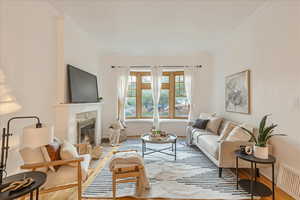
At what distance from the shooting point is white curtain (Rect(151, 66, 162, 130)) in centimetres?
486

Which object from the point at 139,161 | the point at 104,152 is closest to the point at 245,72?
the point at 139,161

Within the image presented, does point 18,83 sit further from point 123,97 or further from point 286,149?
point 286,149

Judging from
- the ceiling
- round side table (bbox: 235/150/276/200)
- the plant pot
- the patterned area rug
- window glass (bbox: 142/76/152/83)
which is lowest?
the patterned area rug

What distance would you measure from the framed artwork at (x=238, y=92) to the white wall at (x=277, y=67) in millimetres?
110

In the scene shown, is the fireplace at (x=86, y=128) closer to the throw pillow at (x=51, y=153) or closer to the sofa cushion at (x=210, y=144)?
the throw pillow at (x=51, y=153)

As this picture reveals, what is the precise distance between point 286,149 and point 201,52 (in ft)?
11.8

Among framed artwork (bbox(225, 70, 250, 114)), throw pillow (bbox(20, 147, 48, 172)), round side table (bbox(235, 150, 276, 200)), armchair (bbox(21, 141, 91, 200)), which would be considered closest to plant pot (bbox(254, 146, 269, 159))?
round side table (bbox(235, 150, 276, 200))

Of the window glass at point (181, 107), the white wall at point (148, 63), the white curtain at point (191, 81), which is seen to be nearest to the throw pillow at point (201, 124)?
the white curtain at point (191, 81)

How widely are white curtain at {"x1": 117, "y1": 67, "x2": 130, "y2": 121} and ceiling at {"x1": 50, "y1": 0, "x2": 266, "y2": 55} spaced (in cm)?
92

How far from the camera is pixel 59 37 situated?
→ 264 cm

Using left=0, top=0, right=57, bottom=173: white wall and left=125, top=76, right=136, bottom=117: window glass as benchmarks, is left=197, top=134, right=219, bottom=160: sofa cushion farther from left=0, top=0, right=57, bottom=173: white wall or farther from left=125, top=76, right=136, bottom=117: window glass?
left=0, top=0, right=57, bottom=173: white wall

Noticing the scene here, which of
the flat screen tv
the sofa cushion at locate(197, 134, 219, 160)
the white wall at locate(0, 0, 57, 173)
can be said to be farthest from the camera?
the flat screen tv

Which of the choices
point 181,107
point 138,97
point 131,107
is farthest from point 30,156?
point 181,107

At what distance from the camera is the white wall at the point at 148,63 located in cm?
486
